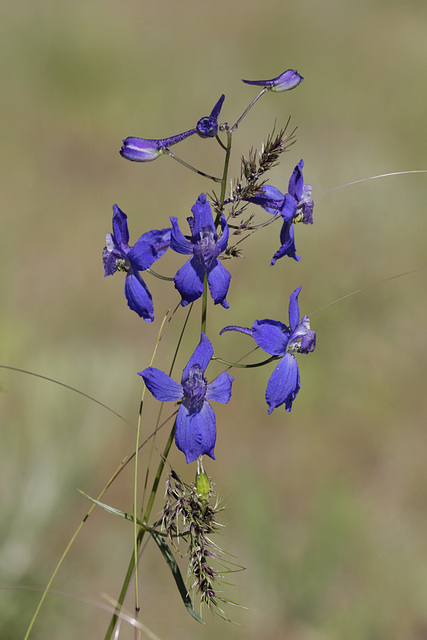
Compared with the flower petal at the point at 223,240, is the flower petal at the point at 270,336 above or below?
below

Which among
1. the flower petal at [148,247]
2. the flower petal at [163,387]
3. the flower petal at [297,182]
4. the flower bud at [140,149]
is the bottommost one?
the flower petal at [163,387]

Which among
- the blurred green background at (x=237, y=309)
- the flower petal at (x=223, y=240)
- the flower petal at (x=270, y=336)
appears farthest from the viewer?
the blurred green background at (x=237, y=309)

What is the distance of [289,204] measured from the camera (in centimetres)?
133

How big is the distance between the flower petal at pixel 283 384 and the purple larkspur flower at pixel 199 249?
19 centimetres

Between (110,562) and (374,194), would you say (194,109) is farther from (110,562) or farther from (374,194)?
(110,562)

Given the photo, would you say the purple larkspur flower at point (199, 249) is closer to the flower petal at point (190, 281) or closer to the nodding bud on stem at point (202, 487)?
the flower petal at point (190, 281)

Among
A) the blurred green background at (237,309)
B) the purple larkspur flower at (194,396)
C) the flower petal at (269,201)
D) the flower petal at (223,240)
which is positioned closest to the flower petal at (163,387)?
the purple larkspur flower at (194,396)

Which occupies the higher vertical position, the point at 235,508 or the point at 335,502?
the point at 335,502

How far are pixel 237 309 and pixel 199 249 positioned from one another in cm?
289

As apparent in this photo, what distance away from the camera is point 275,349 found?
133 centimetres

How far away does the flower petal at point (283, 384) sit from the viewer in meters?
1.27

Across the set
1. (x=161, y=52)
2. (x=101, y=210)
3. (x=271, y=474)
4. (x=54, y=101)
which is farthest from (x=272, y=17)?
(x=271, y=474)

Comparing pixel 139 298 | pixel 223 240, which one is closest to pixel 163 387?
pixel 139 298

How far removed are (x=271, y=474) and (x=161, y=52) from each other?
3.99 metres
